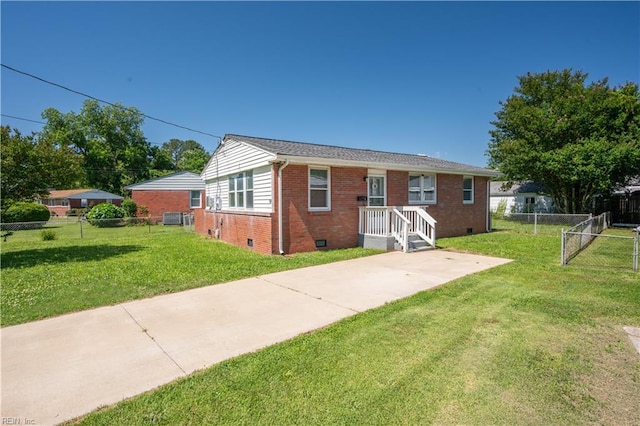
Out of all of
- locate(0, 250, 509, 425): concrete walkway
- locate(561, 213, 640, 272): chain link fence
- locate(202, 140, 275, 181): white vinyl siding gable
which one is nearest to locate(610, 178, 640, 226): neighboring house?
locate(561, 213, 640, 272): chain link fence

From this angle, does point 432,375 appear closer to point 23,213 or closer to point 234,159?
point 234,159

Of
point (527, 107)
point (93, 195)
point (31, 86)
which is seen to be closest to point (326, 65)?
point (31, 86)

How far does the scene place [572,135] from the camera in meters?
19.6

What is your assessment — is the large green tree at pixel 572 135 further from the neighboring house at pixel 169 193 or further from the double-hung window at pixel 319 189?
the neighboring house at pixel 169 193

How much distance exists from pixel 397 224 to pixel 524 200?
96.3 feet

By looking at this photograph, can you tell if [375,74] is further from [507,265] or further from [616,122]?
[616,122]

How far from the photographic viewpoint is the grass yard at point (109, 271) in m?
5.16

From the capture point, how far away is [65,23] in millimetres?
9250

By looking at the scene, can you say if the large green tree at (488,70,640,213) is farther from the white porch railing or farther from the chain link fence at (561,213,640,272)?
the white porch railing

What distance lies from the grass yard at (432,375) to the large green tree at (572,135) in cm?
1774
